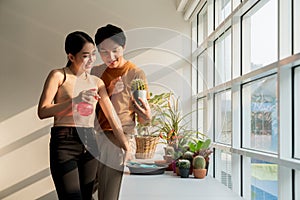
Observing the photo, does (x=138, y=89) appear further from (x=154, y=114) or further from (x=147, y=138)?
(x=154, y=114)

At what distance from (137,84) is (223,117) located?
3.50ft

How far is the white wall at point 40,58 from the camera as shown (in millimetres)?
3875

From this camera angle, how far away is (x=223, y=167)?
120 inches

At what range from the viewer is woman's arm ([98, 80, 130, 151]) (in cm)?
192

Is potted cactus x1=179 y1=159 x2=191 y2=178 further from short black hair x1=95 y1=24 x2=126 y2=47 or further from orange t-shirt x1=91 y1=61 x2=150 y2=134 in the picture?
short black hair x1=95 y1=24 x2=126 y2=47

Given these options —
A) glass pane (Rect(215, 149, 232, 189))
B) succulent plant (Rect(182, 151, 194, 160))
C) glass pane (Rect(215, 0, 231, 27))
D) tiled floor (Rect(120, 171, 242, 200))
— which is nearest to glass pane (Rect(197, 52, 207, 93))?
glass pane (Rect(215, 0, 231, 27))

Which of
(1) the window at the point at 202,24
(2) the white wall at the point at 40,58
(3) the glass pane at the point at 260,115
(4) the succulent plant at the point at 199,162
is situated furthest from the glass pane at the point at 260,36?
(2) the white wall at the point at 40,58

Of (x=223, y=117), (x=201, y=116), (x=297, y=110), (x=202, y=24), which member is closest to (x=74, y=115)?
(x=297, y=110)

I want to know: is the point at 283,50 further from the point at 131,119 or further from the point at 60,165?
the point at 60,165

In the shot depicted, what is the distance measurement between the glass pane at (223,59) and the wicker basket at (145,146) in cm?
64

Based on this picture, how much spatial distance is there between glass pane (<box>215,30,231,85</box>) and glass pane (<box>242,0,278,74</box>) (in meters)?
0.33

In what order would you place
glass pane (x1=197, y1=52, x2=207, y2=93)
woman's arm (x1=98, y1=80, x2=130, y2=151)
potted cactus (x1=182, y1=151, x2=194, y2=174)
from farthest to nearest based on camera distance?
glass pane (x1=197, y1=52, x2=207, y2=93) → potted cactus (x1=182, y1=151, x2=194, y2=174) → woman's arm (x1=98, y1=80, x2=130, y2=151)

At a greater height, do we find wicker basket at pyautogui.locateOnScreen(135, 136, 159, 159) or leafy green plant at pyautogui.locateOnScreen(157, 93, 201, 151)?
leafy green plant at pyautogui.locateOnScreen(157, 93, 201, 151)

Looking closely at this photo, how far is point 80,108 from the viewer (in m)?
1.81
